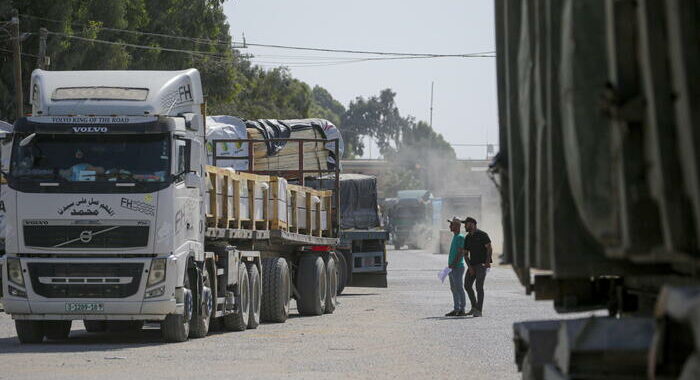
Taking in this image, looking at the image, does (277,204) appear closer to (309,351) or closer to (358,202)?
(309,351)

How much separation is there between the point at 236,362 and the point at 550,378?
374 inches

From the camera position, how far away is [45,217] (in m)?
17.8

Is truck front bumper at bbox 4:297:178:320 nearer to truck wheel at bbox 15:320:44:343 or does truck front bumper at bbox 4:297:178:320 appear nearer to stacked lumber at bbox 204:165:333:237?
truck wheel at bbox 15:320:44:343

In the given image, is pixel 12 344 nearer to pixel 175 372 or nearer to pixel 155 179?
pixel 155 179

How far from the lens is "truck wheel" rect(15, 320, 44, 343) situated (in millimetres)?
18547

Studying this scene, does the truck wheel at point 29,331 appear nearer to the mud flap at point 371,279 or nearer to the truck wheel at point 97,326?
the truck wheel at point 97,326

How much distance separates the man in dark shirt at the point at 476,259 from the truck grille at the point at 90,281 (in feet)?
27.3

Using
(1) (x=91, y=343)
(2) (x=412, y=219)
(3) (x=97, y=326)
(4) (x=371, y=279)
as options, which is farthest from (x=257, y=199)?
(2) (x=412, y=219)

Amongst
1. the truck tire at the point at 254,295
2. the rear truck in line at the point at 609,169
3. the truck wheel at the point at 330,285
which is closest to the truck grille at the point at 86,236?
the truck tire at the point at 254,295

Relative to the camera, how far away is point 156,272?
17.9 meters

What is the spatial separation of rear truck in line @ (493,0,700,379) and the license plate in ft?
35.0

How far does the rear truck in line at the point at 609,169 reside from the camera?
5121 mm

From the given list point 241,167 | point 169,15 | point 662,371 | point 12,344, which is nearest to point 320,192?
point 241,167

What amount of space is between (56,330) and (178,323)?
207cm
